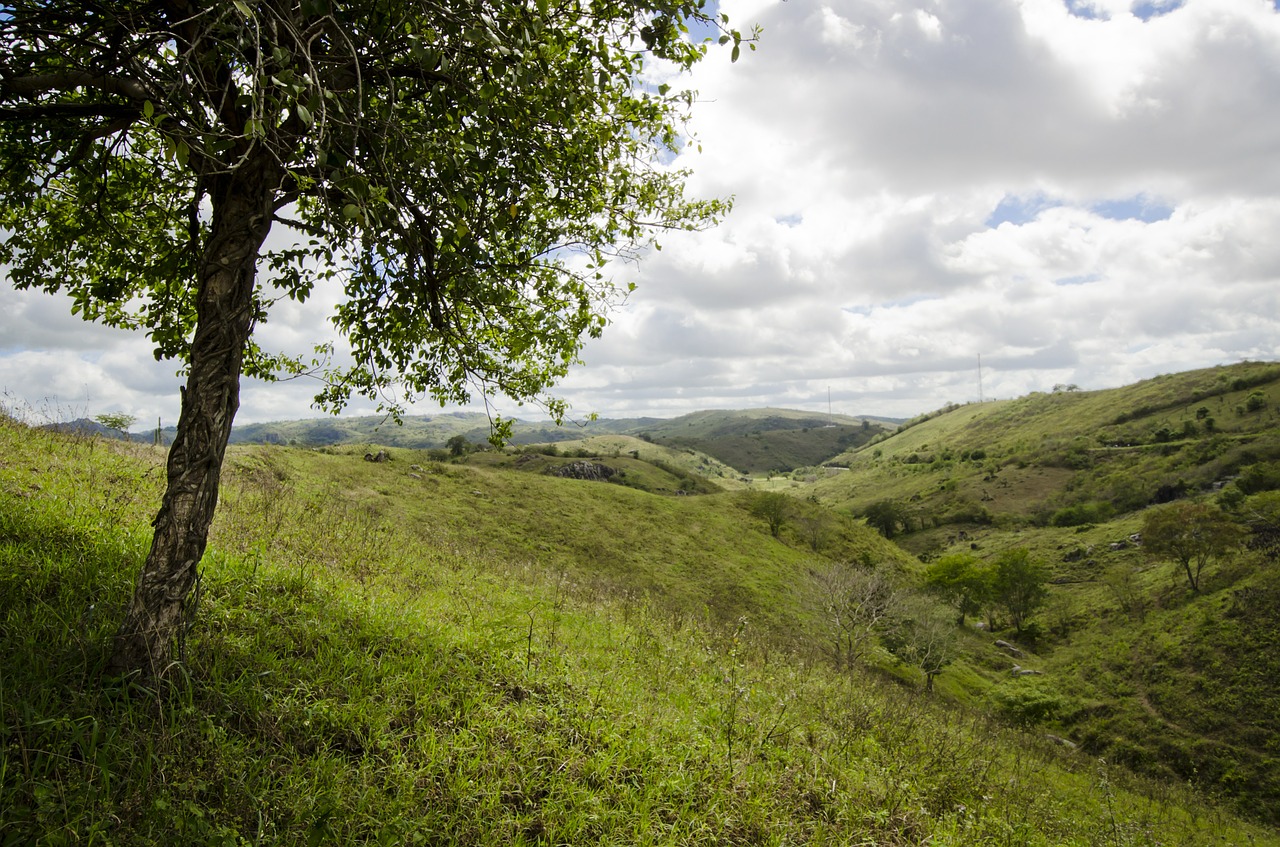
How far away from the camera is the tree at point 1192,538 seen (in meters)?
70.2

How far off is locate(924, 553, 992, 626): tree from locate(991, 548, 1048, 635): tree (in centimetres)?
153

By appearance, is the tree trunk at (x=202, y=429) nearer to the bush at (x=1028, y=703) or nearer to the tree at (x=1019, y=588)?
the bush at (x=1028, y=703)

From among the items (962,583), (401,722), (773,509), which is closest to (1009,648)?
(962,583)

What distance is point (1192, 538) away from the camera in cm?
7050

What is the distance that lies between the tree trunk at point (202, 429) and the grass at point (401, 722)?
31 cm

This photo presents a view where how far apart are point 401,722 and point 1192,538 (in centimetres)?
9921

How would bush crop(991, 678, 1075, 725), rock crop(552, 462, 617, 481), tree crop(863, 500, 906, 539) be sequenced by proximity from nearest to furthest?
bush crop(991, 678, 1075, 725) → rock crop(552, 462, 617, 481) → tree crop(863, 500, 906, 539)

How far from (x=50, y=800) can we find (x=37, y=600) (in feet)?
8.87

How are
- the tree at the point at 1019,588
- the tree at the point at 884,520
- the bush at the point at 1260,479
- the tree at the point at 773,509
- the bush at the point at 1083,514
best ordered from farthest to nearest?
1. the tree at the point at 884,520
2. the bush at the point at 1083,514
3. the bush at the point at 1260,479
4. the tree at the point at 1019,588
5. the tree at the point at 773,509

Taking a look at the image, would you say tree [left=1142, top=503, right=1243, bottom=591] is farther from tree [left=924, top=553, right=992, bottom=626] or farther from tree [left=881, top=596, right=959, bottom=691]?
tree [left=881, top=596, right=959, bottom=691]

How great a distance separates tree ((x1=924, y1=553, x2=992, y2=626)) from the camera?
72.4 m

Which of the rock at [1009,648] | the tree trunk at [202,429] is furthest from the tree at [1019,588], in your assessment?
the tree trunk at [202,429]

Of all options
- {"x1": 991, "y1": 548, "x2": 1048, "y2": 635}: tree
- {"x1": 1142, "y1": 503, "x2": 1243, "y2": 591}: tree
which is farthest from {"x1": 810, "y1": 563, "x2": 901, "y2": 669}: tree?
{"x1": 1142, "y1": 503, "x2": 1243, "y2": 591}: tree

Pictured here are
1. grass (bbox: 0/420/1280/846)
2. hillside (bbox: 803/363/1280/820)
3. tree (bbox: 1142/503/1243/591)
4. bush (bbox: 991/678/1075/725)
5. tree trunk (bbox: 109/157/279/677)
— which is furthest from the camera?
tree (bbox: 1142/503/1243/591)
